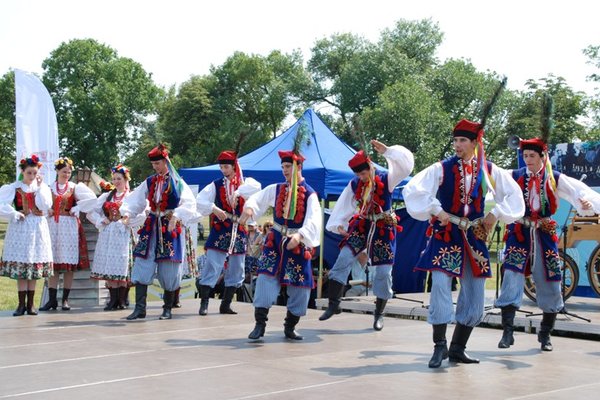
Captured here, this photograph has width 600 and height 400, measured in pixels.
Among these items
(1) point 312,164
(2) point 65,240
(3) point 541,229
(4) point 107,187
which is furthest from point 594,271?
(2) point 65,240

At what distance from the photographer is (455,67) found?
39.3 meters

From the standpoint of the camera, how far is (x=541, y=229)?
6.59m

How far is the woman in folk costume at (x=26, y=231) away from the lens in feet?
27.1

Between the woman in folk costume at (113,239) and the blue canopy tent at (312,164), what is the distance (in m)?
2.46

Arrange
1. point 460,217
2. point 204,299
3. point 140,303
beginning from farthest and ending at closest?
point 204,299 → point 140,303 → point 460,217

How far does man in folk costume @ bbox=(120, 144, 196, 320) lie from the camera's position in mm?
8156

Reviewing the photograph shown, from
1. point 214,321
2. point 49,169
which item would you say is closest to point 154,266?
point 214,321

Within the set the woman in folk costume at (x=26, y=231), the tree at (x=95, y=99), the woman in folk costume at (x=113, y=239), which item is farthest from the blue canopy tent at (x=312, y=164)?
the tree at (x=95, y=99)

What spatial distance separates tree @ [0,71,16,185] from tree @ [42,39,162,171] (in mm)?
1783

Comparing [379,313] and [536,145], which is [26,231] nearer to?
[379,313]

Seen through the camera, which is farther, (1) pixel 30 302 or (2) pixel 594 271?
(2) pixel 594 271

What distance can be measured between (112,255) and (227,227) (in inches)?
48.7

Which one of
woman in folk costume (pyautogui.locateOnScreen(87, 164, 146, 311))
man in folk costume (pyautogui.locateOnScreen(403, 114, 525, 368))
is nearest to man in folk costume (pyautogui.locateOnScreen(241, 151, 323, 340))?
man in folk costume (pyautogui.locateOnScreen(403, 114, 525, 368))

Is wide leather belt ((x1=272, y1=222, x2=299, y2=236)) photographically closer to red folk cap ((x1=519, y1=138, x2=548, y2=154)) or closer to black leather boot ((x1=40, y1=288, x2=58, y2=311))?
red folk cap ((x1=519, y1=138, x2=548, y2=154))
